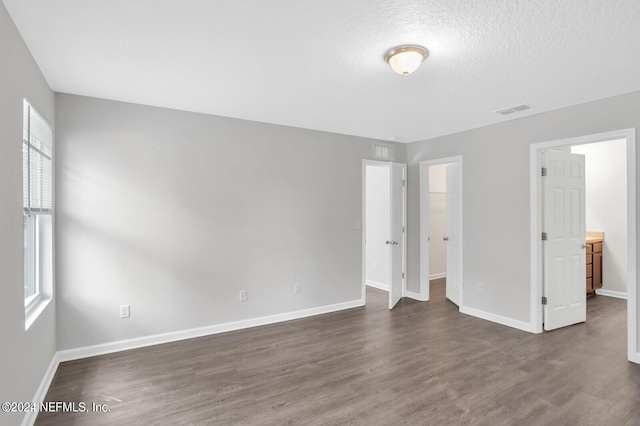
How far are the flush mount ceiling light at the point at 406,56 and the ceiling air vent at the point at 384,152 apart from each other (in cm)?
274

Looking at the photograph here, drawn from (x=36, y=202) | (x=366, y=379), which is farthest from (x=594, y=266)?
(x=36, y=202)

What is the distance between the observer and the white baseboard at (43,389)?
2.14 metres

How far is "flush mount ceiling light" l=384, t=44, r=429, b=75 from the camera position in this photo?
2.28m

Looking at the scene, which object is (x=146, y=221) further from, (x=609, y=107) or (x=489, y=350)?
(x=609, y=107)

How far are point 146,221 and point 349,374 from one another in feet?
8.21

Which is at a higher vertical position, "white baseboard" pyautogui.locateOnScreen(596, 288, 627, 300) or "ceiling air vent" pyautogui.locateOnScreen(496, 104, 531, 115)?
"ceiling air vent" pyautogui.locateOnScreen(496, 104, 531, 115)

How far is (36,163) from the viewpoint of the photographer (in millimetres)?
2650

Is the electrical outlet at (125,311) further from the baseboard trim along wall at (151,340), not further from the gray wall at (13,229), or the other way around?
the gray wall at (13,229)

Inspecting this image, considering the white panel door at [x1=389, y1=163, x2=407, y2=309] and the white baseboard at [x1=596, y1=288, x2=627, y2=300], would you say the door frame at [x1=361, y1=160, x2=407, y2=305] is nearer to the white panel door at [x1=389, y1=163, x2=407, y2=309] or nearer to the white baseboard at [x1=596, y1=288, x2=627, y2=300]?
the white panel door at [x1=389, y1=163, x2=407, y2=309]

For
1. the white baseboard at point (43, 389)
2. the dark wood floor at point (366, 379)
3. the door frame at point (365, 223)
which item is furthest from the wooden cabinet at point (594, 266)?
the white baseboard at point (43, 389)

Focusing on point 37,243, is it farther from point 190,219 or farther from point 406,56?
point 406,56

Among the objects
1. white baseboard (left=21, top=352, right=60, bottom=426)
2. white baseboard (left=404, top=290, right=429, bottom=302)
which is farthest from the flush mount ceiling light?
white baseboard (left=404, top=290, right=429, bottom=302)

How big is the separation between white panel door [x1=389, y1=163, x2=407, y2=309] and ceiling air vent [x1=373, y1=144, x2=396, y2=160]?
23cm

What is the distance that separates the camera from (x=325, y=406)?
7.92 feet
